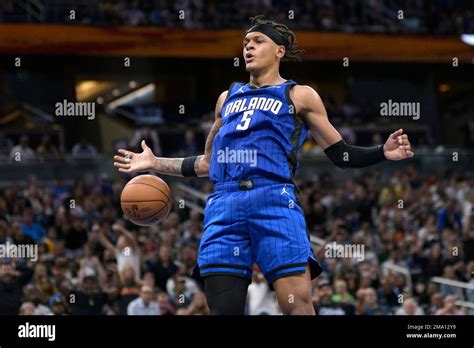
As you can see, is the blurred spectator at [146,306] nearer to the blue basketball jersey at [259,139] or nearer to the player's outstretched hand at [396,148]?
the blue basketball jersey at [259,139]

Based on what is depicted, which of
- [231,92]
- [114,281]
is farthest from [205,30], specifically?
[231,92]

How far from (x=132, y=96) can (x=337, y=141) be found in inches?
776

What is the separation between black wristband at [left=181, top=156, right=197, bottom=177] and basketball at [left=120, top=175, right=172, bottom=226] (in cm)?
32

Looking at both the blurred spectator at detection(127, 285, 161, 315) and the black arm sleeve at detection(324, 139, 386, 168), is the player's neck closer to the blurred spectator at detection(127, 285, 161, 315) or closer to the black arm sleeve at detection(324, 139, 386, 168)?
the black arm sleeve at detection(324, 139, 386, 168)

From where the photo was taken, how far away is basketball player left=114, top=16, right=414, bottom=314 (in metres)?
5.71

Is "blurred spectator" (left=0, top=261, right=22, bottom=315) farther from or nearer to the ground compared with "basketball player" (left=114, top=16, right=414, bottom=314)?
nearer to the ground

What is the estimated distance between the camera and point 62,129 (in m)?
20.6

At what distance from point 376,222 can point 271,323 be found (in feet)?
38.2

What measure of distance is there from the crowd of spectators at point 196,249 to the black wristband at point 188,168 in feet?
14.9

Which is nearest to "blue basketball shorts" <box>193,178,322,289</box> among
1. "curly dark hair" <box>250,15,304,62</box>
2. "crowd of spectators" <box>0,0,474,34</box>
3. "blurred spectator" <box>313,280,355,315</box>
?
"curly dark hair" <box>250,15,304,62</box>

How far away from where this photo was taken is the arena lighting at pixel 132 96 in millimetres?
24253

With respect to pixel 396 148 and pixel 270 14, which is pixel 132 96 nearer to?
pixel 270 14

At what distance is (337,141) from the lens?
611 centimetres

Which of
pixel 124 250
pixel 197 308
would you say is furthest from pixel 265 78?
pixel 124 250
